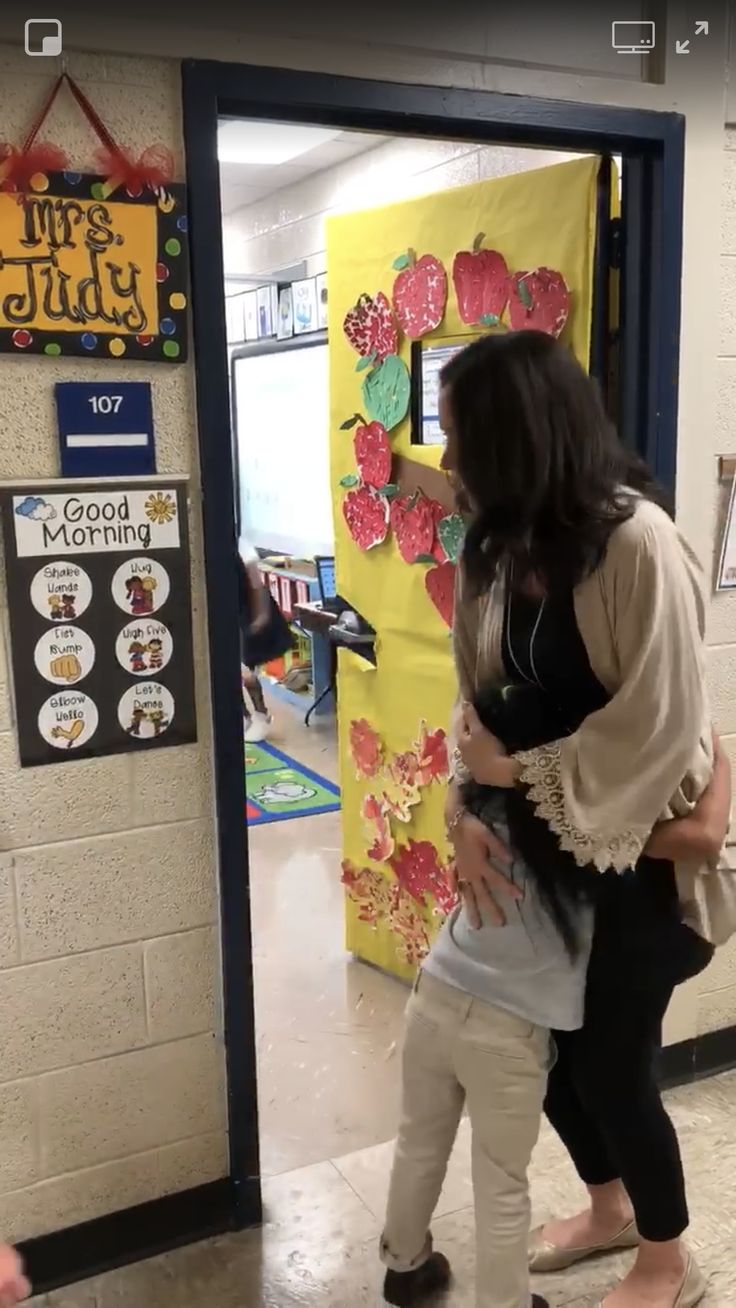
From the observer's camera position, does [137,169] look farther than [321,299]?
No

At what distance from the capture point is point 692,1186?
2.08m

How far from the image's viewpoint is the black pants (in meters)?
1.56

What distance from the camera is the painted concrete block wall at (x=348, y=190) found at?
8.39 feet

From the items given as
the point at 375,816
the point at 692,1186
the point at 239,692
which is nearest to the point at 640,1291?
the point at 692,1186

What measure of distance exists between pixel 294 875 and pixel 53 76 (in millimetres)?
2547

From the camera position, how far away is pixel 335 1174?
2141mm

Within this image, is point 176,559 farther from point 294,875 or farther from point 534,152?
point 294,875

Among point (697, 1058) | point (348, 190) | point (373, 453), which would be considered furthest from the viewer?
point (348, 190)

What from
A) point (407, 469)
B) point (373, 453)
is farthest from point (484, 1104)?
point (373, 453)

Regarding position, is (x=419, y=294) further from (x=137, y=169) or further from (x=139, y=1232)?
(x=139, y=1232)

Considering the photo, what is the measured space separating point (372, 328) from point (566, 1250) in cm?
185

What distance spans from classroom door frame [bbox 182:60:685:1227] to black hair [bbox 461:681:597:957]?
0.47 metres

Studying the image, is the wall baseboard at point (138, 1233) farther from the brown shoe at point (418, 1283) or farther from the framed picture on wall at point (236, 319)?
the framed picture on wall at point (236, 319)

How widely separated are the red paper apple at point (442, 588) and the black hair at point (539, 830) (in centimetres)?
89
